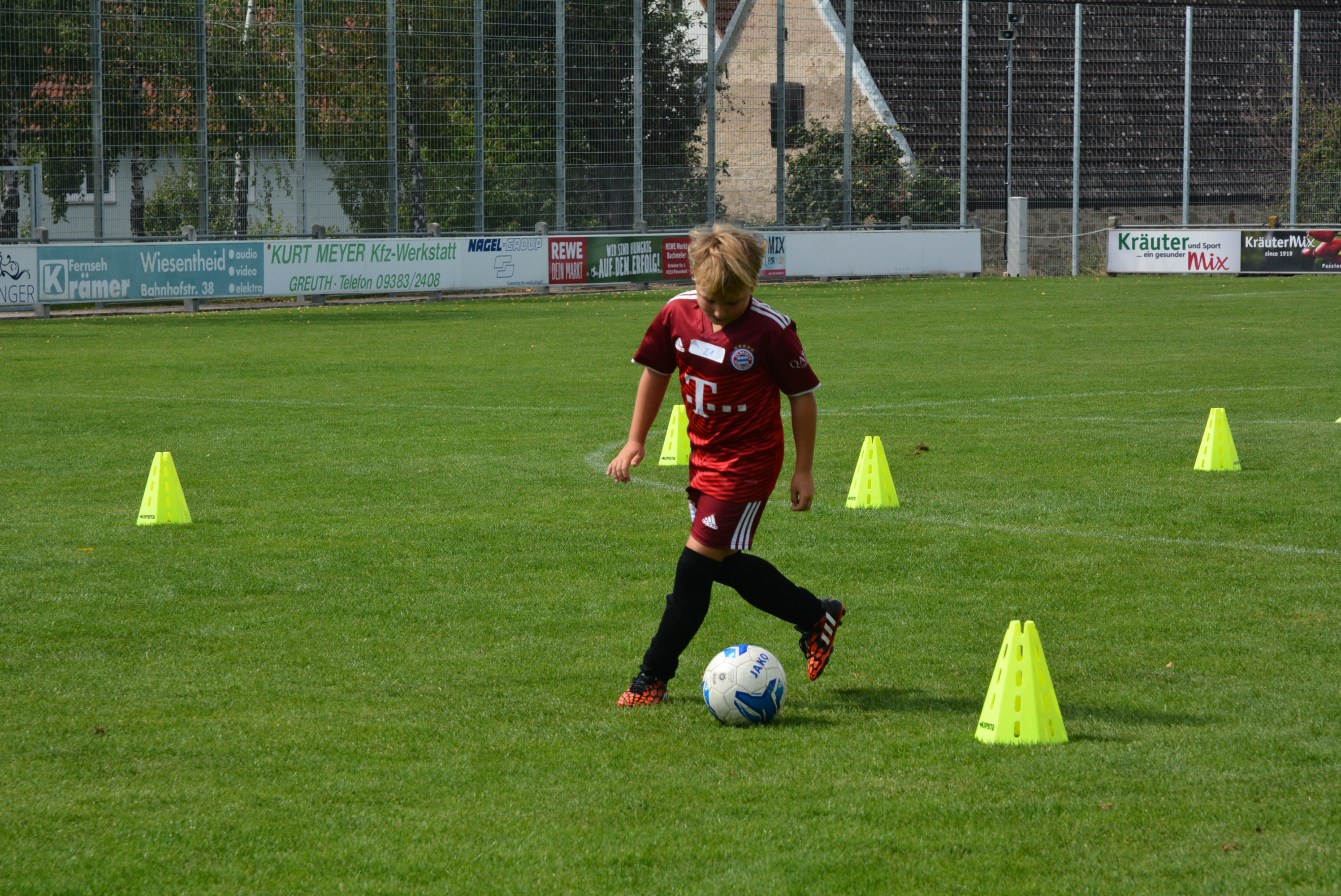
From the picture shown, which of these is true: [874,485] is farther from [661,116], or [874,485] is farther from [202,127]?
[661,116]

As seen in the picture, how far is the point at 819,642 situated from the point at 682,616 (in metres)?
0.60

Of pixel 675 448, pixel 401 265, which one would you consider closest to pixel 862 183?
pixel 401 265

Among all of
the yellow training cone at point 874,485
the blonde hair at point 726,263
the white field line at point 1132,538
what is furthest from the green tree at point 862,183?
the blonde hair at point 726,263

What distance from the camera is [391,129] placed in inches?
1299

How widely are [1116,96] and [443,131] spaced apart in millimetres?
22037

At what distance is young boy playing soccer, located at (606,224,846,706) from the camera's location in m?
5.32

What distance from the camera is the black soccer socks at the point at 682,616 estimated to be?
545 centimetres

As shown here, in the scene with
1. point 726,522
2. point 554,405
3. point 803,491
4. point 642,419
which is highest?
point 642,419

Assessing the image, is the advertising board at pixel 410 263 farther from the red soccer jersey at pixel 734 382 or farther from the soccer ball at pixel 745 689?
the soccer ball at pixel 745 689

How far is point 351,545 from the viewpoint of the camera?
8.44 metres

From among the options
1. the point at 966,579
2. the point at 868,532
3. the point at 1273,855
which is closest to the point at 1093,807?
the point at 1273,855

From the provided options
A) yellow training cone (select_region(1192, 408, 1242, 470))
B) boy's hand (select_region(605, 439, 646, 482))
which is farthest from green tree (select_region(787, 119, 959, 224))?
boy's hand (select_region(605, 439, 646, 482))

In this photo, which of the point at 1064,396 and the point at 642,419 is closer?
the point at 642,419

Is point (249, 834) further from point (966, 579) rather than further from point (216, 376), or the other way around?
point (216, 376)
